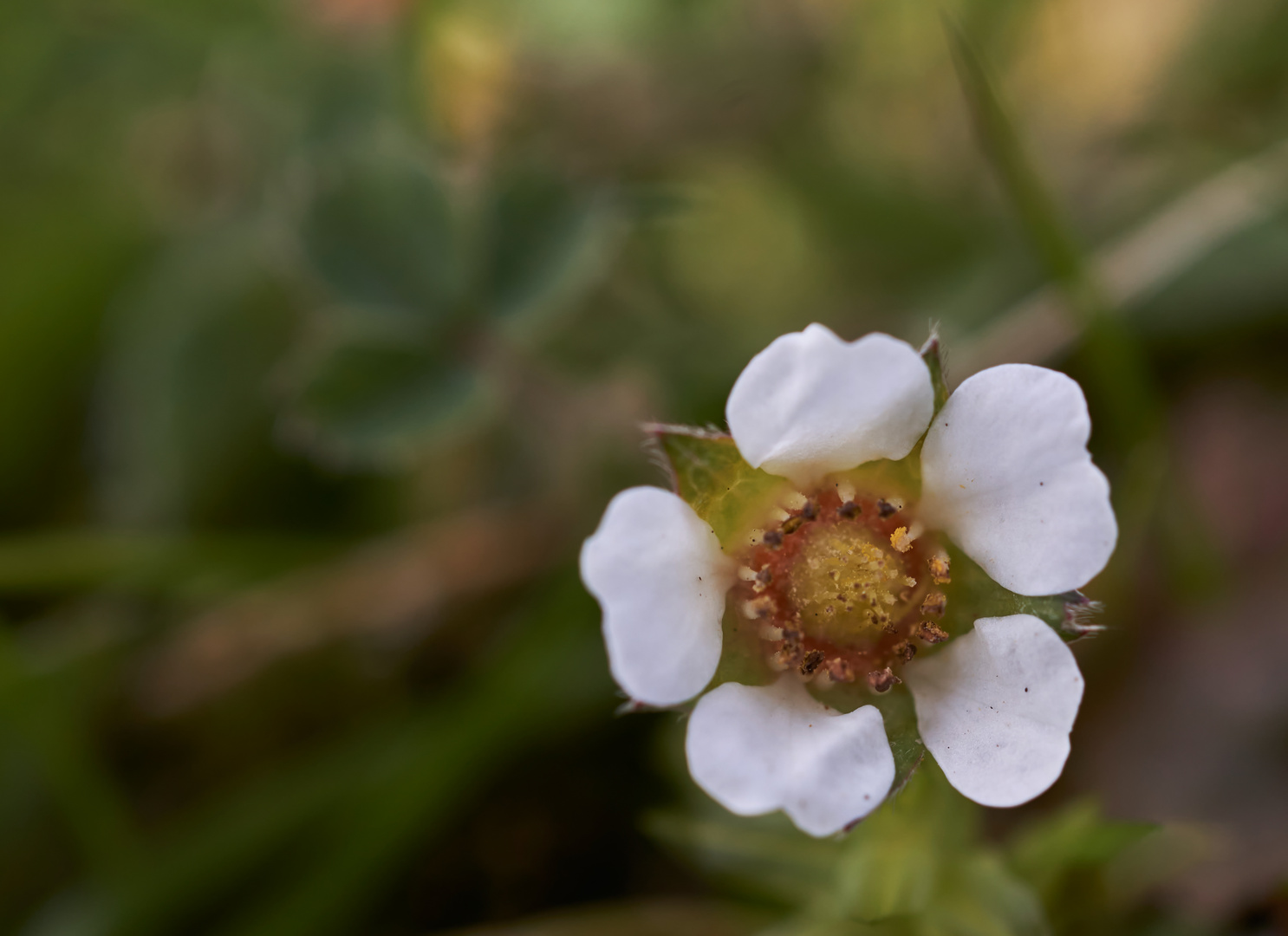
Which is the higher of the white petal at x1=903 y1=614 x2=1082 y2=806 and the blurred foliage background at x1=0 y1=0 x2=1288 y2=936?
the blurred foliage background at x1=0 y1=0 x2=1288 y2=936

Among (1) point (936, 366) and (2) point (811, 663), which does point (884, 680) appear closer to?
(2) point (811, 663)

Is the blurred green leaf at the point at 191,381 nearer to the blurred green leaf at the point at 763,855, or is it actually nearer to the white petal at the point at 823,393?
the blurred green leaf at the point at 763,855

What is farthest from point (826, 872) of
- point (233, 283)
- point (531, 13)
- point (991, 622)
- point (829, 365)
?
point (531, 13)

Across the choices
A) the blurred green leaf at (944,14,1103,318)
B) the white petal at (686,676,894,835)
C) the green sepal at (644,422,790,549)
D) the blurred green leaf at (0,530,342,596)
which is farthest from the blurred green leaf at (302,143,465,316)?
the white petal at (686,676,894,835)

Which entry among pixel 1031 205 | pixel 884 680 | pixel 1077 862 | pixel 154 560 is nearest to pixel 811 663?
pixel 884 680

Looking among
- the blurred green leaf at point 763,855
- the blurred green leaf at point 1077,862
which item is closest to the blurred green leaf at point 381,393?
the blurred green leaf at point 763,855

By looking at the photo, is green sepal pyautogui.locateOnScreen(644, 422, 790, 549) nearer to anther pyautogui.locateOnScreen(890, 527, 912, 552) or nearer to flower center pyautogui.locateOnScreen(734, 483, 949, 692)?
flower center pyautogui.locateOnScreen(734, 483, 949, 692)

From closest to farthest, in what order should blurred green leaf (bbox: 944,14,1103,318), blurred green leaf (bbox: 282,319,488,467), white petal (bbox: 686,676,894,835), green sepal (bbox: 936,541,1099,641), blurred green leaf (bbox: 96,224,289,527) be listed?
white petal (bbox: 686,676,894,835)
green sepal (bbox: 936,541,1099,641)
blurred green leaf (bbox: 944,14,1103,318)
blurred green leaf (bbox: 282,319,488,467)
blurred green leaf (bbox: 96,224,289,527)
